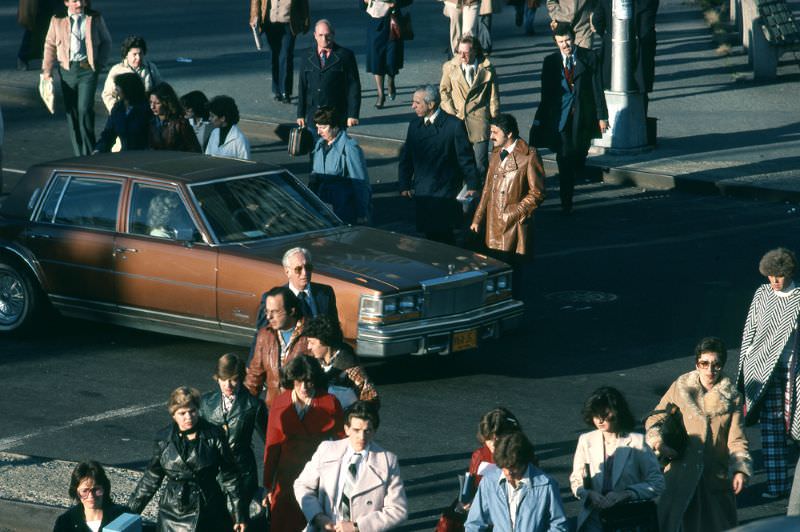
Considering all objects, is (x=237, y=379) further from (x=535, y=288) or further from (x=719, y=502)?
(x=535, y=288)

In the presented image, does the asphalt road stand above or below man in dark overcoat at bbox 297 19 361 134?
below

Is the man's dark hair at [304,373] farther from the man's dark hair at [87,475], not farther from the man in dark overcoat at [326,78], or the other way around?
the man in dark overcoat at [326,78]

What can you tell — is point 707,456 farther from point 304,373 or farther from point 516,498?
point 304,373

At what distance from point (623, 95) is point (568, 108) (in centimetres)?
260

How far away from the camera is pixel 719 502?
8.31m

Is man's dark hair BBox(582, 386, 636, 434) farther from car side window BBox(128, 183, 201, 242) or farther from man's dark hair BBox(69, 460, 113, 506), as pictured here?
car side window BBox(128, 183, 201, 242)

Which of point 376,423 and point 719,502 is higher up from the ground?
point 376,423

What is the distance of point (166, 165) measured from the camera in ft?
41.9

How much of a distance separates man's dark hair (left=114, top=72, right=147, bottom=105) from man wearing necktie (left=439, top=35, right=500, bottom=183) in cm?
342

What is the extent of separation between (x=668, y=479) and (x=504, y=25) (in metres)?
23.7

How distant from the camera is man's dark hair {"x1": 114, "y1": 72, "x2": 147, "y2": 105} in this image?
610 inches

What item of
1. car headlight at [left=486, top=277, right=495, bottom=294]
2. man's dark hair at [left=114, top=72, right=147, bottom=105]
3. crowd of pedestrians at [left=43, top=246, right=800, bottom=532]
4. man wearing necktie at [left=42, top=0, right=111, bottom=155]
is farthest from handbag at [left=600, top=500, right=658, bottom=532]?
man wearing necktie at [left=42, top=0, right=111, bottom=155]

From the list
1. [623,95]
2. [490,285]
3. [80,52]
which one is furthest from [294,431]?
[623,95]

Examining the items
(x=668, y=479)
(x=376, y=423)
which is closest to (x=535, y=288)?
(x=668, y=479)
